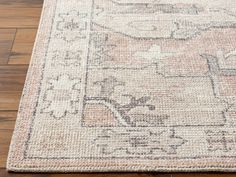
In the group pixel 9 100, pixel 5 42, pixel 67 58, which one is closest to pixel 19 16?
pixel 5 42

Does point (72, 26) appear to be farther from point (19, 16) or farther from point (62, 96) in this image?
point (62, 96)

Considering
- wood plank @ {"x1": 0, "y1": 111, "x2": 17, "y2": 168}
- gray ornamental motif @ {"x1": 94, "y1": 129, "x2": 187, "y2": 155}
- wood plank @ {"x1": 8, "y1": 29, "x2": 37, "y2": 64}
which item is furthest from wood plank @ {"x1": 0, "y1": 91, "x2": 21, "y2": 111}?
gray ornamental motif @ {"x1": 94, "y1": 129, "x2": 187, "y2": 155}

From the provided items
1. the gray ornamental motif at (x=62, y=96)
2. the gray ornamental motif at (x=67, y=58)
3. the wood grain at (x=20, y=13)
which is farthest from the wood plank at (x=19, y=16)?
the gray ornamental motif at (x=62, y=96)

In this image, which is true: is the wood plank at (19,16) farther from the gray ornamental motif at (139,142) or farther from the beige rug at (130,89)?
the gray ornamental motif at (139,142)

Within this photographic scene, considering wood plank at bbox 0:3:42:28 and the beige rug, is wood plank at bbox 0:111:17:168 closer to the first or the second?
the beige rug

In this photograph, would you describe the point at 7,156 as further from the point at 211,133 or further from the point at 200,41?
the point at 200,41
